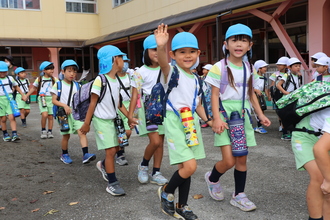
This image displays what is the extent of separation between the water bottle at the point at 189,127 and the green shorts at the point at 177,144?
5cm

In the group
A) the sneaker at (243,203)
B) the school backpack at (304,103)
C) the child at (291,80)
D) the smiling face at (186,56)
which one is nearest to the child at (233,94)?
the sneaker at (243,203)

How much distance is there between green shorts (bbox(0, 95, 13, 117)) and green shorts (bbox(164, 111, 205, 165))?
5.91 meters

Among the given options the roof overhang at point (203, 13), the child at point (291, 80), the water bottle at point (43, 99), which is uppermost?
the roof overhang at point (203, 13)

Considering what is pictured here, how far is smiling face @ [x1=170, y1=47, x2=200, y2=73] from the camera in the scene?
316cm

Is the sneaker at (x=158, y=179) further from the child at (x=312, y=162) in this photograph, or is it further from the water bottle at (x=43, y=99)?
the water bottle at (x=43, y=99)

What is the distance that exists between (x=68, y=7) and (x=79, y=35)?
6.54 ft

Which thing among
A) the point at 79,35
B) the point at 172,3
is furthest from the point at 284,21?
the point at 79,35

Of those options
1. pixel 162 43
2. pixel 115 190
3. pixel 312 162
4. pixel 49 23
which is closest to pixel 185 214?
pixel 115 190

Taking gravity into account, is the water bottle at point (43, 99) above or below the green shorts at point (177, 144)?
above

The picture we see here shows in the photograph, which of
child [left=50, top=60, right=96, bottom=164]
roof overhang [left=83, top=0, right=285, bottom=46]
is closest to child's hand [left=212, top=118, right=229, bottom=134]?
child [left=50, top=60, right=96, bottom=164]

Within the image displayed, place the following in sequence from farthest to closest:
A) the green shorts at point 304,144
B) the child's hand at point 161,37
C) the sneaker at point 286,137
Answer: the sneaker at point 286,137 < the child's hand at point 161,37 < the green shorts at point 304,144

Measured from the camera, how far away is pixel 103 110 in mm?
4102

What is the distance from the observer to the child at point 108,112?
397 cm

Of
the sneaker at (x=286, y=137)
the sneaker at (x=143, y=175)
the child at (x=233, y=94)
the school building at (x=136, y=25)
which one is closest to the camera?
the child at (x=233, y=94)
